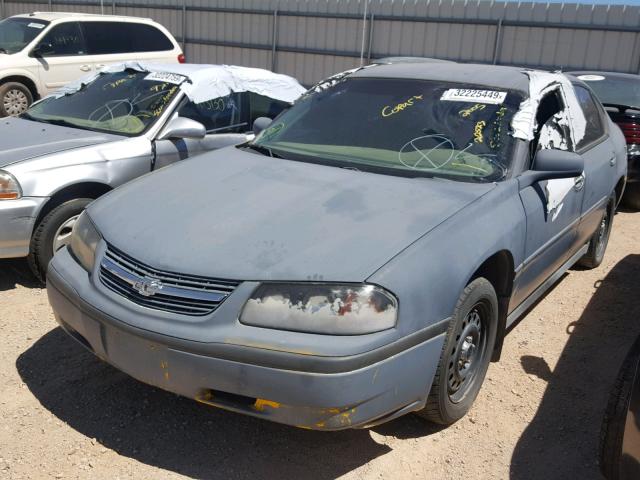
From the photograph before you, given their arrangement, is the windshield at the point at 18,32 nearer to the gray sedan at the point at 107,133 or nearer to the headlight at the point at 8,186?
the gray sedan at the point at 107,133

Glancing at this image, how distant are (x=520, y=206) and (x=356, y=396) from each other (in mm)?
1497

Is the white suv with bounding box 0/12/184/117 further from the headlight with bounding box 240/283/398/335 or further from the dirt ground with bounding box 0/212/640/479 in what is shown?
the headlight with bounding box 240/283/398/335

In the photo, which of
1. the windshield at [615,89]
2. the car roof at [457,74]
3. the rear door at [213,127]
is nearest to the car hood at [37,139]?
the rear door at [213,127]

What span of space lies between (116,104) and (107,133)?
0.45 m

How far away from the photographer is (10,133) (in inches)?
201

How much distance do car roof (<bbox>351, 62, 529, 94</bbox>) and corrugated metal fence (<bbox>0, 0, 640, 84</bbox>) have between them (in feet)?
28.5

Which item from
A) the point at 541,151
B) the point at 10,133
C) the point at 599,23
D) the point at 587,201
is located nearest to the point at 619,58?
the point at 599,23

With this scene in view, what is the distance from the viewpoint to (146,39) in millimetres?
10711

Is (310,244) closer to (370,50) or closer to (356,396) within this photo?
(356,396)

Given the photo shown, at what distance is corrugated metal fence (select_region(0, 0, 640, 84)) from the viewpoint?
1192cm

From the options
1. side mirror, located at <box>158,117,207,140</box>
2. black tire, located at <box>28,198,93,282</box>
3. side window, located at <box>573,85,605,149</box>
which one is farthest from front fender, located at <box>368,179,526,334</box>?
black tire, located at <box>28,198,93,282</box>

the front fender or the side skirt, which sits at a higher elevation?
the front fender

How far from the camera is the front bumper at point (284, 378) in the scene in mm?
2500

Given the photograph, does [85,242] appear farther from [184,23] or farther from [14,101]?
[184,23]
